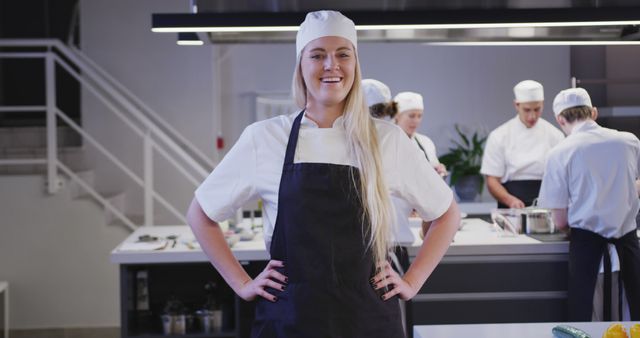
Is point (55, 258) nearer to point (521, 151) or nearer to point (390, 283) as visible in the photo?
point (521, 151)

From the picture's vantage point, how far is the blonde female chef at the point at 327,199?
74.0 inches

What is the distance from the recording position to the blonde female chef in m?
1.88

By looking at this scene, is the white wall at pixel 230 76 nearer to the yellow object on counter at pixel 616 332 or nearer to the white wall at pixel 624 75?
the white wall at pixel 624 75

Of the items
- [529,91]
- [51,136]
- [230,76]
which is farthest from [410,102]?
[230,76]

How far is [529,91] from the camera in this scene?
4656mm

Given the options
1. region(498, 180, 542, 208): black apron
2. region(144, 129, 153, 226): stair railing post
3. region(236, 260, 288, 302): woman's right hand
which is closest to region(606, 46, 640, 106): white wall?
region(498, 180, 542, 208): black apron

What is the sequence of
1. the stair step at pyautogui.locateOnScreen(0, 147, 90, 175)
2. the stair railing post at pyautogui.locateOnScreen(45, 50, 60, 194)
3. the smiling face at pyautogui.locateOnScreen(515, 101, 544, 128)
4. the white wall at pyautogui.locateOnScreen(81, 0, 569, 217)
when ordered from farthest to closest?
the white wall at pyautogui.locateOnScreen(81, 0, 569, 217), the stair step at pyautogui.locateOnScreen(0, 147, 90, 175), the stair railing post at pyautogui.locateOnScreen(45, 50, 60, 194), the smiling face at pyautogui.locateOnScreen(515, 101, 544, 128)

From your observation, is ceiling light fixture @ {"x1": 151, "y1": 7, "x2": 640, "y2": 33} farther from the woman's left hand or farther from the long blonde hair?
the woman's left hand

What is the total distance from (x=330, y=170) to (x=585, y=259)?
82.9 inches

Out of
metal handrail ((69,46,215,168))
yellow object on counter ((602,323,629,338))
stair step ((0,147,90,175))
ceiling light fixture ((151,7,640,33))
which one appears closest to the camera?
yellow object on counter ((602,323,629,338))

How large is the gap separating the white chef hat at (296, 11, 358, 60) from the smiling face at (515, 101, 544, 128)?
9.57 ft

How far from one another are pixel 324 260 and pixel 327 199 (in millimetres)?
141

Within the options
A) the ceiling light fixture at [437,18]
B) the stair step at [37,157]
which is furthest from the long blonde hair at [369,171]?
the stair step at [37,157]

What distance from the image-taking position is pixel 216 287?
3982 mm
